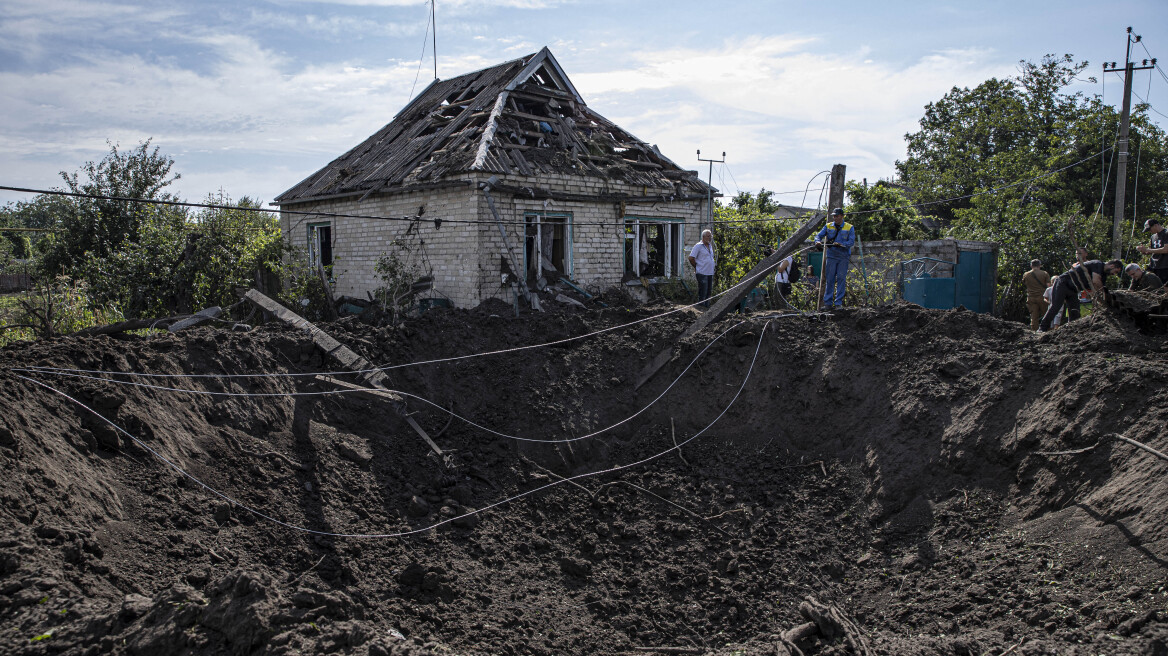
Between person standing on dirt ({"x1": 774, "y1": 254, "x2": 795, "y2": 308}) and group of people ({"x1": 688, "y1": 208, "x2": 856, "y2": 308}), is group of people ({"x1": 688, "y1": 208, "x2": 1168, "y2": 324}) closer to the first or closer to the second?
group of people ({"x1": 688, "y1": 208, "x2": 856, "y2": 308})

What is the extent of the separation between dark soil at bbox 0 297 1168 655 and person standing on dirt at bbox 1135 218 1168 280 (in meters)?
3.41

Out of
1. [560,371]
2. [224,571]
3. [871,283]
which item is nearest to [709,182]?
[871,283]

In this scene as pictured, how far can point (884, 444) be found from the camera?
22.4 ft

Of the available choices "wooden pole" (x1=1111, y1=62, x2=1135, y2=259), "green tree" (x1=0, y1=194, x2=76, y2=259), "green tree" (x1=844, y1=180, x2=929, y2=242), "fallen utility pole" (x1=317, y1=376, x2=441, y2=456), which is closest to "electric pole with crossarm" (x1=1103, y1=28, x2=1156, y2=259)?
"wooden pole" (x1=1111, y1=62, x2=1135, y2=259)

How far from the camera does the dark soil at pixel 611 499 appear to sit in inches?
158

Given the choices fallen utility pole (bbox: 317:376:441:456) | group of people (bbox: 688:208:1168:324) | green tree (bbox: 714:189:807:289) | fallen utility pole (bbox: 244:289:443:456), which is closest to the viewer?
fallen utility pole (bbox: 317:376:441:456)

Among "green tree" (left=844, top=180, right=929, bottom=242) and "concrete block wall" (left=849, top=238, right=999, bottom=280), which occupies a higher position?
"green tree" (left=844, top=180, right=929, bottom=242)

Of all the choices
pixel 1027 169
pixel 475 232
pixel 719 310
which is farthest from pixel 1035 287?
pixel 1027 169

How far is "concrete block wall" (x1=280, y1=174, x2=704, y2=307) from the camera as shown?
11.8m

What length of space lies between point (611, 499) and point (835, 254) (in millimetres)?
5104

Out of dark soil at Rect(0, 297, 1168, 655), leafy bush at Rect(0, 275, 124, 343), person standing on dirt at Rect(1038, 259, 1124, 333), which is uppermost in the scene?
person standing on dirt at Rect(1038, 259, 1124, 333)

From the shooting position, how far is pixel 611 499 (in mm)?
7113

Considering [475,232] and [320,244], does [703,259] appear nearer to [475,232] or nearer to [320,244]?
[475,232]

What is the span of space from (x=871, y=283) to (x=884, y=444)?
604 centimetres
